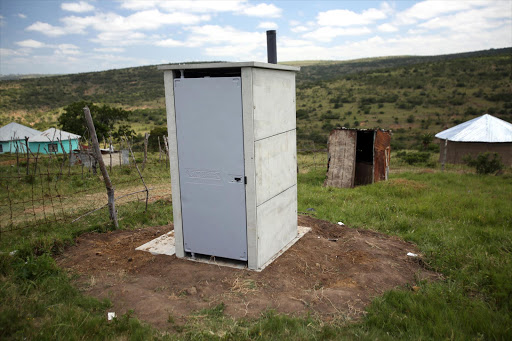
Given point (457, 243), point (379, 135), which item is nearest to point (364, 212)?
point (457, 243)

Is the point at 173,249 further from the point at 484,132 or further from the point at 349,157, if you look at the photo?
the point at 484,132

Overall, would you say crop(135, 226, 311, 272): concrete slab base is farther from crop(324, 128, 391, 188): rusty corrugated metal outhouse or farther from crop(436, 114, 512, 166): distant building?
crop(436, 114, 512, 166): distant building

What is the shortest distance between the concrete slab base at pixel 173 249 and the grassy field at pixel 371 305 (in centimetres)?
121

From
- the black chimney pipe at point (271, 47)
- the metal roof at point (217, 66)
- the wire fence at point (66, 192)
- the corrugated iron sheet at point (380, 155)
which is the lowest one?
the wire fence at point (66, 192)

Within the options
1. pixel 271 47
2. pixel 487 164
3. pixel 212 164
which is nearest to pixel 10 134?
pixel 271 47

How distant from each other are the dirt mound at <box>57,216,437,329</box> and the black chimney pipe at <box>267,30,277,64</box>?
9.74ft

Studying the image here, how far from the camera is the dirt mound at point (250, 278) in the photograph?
4.40 metres

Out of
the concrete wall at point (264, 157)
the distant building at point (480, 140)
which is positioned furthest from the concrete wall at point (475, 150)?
the concrete wall at point (264, 157)

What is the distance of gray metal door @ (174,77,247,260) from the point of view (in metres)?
5.07

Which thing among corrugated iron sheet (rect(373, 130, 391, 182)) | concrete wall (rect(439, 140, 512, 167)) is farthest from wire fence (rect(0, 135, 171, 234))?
concrete wall (rect(439, 140, 512, 167))

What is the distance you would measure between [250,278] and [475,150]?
16.7m

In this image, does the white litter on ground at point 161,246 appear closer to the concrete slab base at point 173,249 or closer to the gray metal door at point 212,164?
the concrete slab base at point 173,249

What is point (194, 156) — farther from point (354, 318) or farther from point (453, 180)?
point (453, 180)

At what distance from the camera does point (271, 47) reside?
6.05 m
